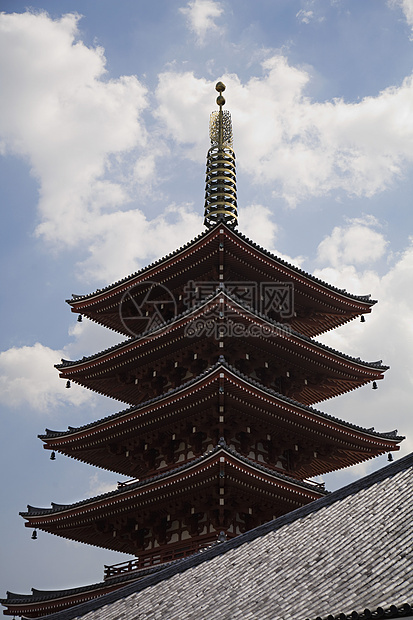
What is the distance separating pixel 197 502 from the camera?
24453mm

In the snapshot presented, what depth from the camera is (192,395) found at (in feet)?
82.0

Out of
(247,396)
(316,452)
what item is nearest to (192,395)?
(247,396)

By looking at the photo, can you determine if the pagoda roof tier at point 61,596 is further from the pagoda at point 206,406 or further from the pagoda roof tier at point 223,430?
the pagoda roof tier at point 223,430

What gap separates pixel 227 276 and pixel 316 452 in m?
7.67

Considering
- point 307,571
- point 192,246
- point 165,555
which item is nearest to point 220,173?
point 192,246

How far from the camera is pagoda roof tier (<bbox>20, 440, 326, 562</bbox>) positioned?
23250 millimetres

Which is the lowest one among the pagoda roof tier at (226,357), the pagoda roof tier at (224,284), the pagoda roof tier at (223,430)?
the pagoda roof tier at (223,430)

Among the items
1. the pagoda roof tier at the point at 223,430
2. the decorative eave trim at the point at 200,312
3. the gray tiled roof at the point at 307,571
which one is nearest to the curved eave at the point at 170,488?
the pagoda roof tier at the point at 223,430

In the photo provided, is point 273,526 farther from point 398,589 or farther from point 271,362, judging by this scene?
point 271,362

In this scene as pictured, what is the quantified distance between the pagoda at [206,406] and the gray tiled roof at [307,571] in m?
4.75

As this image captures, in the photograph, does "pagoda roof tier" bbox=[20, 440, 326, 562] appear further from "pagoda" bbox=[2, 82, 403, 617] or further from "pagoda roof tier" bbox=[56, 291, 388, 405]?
"pagoda roof tier" bbox=[56, 291, 388, 405]

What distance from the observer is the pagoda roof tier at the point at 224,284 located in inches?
1131

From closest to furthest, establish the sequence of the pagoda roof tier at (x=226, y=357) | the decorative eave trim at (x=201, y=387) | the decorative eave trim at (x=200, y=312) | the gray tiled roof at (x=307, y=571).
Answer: the gray tiled roof at (x=307, y=571), the decorative eave trim at (x=201, y=387), the decorative eave trim at (x=200, y=312), the pagoda roof tier at (x=226, y=357)

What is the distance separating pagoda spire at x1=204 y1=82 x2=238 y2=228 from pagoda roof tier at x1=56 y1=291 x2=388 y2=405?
24.2ft
